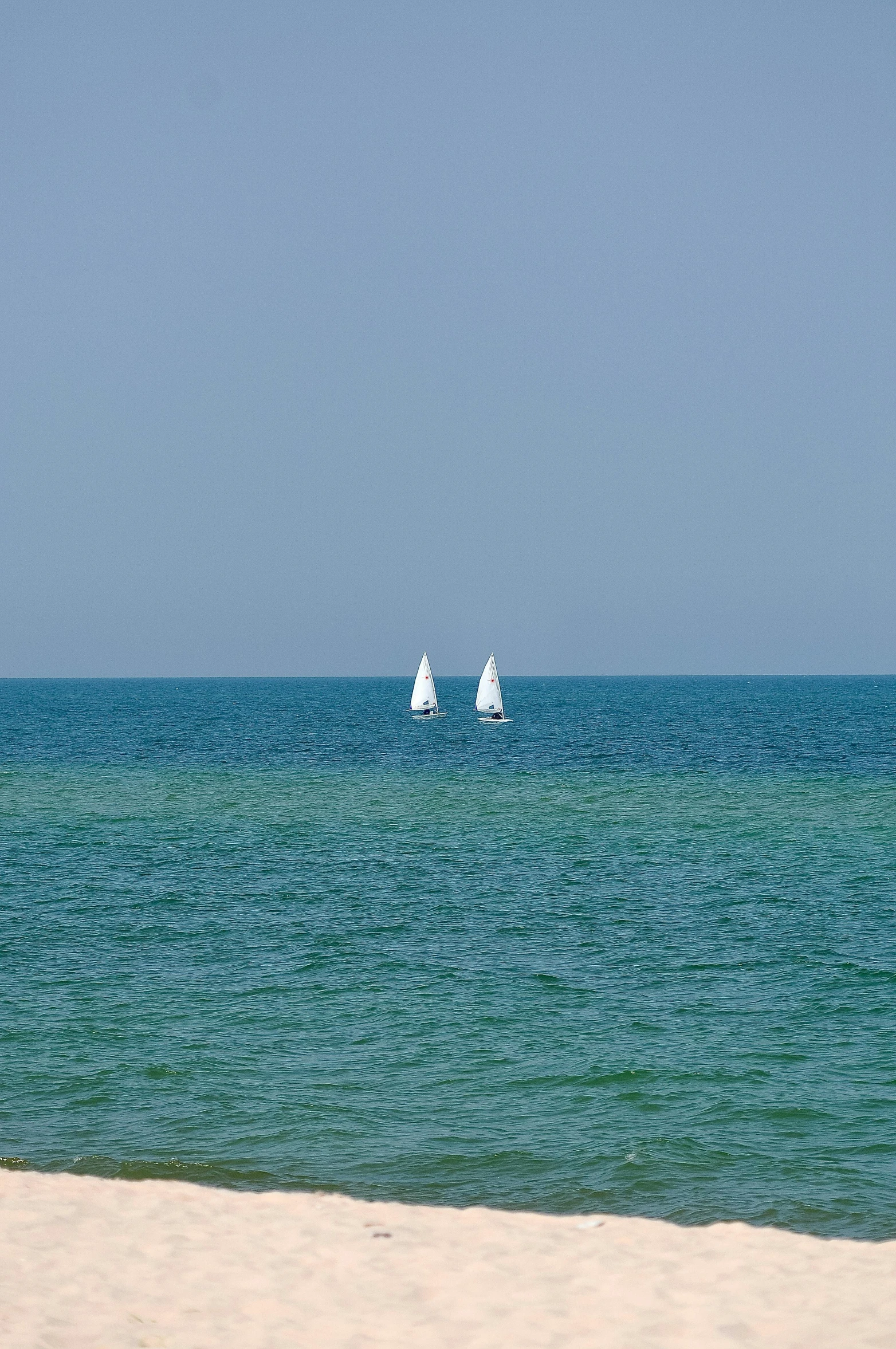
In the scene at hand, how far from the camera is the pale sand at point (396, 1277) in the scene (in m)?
12.7

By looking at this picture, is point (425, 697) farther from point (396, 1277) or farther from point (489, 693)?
point (396, 1277)

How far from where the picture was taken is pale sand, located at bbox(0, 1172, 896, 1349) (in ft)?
41.5

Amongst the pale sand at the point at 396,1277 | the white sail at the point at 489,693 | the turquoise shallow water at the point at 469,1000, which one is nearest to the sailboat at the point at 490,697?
the white sail at the point at 489,693

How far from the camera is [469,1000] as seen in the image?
27156mm

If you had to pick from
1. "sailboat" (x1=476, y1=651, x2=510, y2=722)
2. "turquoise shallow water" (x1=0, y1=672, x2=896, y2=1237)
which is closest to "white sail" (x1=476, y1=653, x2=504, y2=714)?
"sailboat" (x1=476, y1=651, x2=510, y2=722)

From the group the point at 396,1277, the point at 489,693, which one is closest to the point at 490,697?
the point at 489,693

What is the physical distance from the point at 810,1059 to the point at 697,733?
10703 cm

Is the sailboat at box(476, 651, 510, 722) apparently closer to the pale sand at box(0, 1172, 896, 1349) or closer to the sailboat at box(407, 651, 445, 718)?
the sailboat at box(407, 651, 445, 718)

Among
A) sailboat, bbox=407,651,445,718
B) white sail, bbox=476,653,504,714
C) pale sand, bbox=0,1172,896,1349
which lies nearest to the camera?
pale sand, bbox=0,1172,896,1349

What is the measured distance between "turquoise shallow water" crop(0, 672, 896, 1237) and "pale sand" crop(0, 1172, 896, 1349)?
130 cm

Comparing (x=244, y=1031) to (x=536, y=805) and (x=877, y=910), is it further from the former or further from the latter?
(x=536, y=805)

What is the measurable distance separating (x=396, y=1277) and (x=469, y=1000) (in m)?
13.0

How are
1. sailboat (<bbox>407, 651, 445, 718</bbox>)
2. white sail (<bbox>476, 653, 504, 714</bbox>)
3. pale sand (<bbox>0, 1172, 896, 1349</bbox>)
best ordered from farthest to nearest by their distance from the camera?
sailboat (<bbox>407, 651, 445, 718</bbox>), white sail (<bbox>476, 653, 504, 714</bbox>), pale sand (<bbox>0, 1172, 896, 1349</bbox>)

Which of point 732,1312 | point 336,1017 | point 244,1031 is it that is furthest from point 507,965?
point 732,1312
